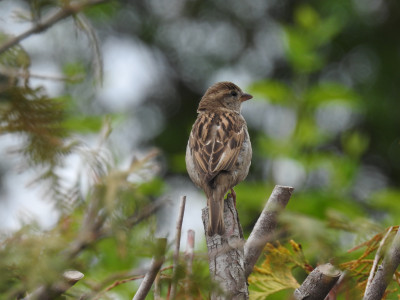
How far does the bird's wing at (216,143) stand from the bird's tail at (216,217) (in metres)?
0.60

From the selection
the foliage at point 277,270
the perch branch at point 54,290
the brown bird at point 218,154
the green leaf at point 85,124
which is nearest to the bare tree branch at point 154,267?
the perch branch at point 54,290

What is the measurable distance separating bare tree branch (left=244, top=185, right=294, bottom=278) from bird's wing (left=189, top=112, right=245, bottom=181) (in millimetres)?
1548

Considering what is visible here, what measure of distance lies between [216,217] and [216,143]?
1633 mm

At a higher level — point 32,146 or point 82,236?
point 32,146

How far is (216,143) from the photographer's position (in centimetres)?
421

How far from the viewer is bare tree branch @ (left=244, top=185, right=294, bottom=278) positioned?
222cm

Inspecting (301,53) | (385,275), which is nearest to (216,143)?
(301,53)

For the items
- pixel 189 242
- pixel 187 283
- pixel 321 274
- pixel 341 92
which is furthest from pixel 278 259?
pixel 341 92

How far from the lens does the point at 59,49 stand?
9602mm

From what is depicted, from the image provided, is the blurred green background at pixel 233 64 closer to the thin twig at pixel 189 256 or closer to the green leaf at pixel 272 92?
the green leaf at pixel 272 92

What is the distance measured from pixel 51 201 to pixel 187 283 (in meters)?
0.41

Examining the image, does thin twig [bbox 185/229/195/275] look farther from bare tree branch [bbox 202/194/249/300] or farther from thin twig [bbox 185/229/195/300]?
bare tree branch [bbox 202/194/249/300]

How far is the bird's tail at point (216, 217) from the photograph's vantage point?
237 cm

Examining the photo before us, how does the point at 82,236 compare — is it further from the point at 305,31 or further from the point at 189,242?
the point at 305,31
